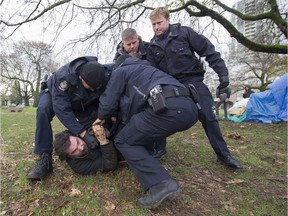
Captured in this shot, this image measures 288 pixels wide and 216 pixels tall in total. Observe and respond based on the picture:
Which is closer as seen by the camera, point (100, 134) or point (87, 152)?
point (100, 134)

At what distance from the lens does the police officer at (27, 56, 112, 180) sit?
2.90 metres

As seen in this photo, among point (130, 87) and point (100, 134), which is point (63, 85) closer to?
point (100, 134)

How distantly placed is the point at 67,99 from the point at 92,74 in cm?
44

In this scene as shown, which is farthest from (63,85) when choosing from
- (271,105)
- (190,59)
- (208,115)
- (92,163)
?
Result: (271,105)

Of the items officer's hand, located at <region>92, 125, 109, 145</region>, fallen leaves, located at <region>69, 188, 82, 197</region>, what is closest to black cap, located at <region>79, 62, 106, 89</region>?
officer's hand, located at <region>92, 125, 109, 145</region>

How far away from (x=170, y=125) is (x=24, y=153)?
2.63 metres

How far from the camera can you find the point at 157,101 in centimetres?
239

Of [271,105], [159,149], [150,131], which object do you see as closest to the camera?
[150,131]

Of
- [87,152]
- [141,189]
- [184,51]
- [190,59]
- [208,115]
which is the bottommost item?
[141,189]

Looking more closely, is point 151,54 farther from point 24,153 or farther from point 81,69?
point 24,153

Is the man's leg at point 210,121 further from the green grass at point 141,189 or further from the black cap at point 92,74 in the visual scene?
the black cap at point 92,74

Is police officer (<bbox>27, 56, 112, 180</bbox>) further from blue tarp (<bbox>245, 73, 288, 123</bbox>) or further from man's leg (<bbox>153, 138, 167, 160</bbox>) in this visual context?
blue tarp (<bbox>245, 73, 288, 123</bbox>)

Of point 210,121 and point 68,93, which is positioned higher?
point 68,93

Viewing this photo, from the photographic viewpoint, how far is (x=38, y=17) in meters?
6.84
